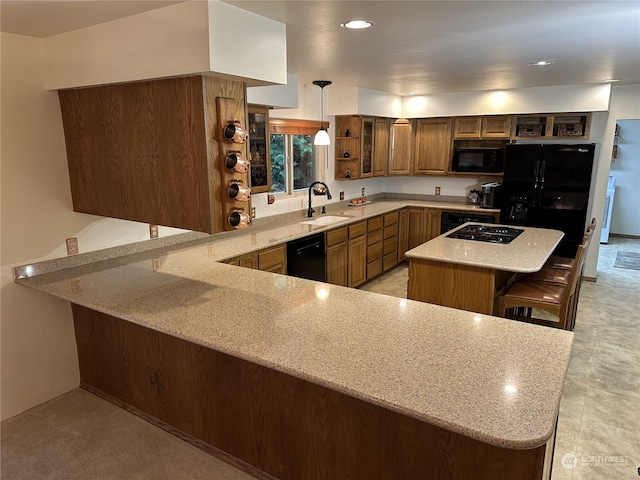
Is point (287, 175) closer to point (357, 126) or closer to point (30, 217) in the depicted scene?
point (357, 126)

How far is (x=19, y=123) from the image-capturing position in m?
2.46

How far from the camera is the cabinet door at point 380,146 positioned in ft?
18.9

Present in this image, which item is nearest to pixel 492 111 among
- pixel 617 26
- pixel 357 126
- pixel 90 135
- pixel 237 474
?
pixel 357 126

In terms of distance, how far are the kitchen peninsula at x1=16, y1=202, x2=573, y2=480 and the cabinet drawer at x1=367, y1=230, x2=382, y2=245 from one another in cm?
263

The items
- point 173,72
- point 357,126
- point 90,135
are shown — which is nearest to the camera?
point 173,72

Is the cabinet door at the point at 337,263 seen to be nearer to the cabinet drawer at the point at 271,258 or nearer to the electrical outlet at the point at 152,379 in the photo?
the cabinet drawer at the point at 271,258

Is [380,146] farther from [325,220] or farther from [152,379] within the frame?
[152,379]

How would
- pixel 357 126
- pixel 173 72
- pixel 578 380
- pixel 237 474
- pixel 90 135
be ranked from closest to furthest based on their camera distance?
pixel 173 72
pixel 237 474
pixel 90 135
pixel 578 380
pixel 357 126

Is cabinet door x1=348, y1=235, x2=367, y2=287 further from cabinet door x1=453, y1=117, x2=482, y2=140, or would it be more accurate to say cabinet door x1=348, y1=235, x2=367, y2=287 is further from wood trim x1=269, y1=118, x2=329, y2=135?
cabinet door x1=453, y1=117, x2=482, y2=140

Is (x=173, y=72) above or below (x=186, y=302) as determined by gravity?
above

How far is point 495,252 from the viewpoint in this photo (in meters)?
3.41

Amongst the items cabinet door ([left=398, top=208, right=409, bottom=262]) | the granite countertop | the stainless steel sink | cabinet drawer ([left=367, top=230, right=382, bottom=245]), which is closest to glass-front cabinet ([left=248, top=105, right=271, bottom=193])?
the stainless steel sink

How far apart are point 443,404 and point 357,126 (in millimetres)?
4407

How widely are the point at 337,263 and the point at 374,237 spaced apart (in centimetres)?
91
